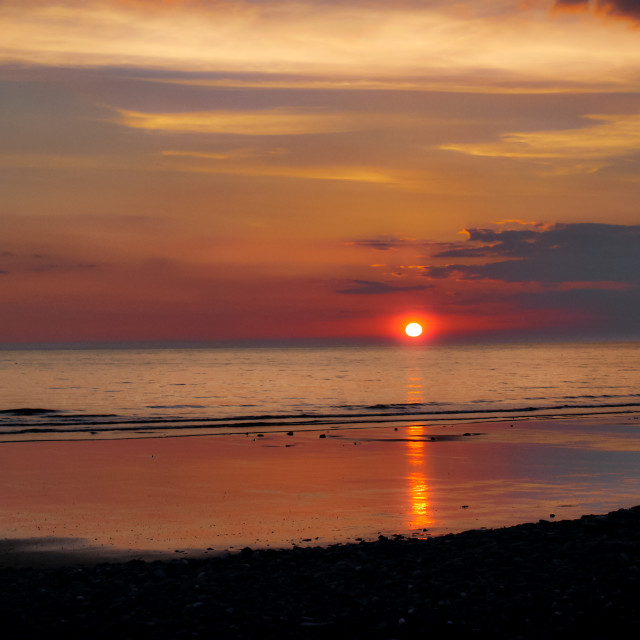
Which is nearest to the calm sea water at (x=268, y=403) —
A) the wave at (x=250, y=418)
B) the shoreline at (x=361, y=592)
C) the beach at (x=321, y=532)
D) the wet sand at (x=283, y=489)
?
the wave at (x=250, y=418)

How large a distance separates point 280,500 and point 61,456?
11279 millimetres

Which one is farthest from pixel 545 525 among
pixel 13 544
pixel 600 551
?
pixel 13 544

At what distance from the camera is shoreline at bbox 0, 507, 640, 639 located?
875 cm

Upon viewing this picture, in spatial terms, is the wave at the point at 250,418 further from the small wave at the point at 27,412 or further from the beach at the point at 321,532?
the beach at the point at 321,532

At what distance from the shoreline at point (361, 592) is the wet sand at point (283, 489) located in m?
1.77

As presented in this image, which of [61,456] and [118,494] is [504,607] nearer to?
[118,494]

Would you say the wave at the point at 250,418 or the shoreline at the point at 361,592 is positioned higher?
the wave at the point at 250,418

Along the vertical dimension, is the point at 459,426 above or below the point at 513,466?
above

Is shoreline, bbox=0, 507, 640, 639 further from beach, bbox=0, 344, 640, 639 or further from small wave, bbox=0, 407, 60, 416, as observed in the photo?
small wave, bbox=0, 407, 60, 416

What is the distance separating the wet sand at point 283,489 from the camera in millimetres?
13977

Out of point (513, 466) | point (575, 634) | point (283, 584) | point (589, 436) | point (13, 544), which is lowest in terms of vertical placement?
point (575, 634)

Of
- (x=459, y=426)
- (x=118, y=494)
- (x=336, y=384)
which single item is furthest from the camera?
(x=336, y=384)

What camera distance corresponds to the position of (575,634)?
333 inches

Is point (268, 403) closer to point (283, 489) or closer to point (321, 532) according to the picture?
point (283, 489)
